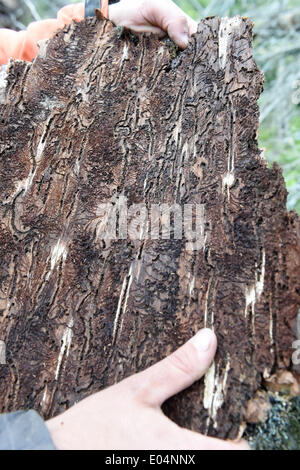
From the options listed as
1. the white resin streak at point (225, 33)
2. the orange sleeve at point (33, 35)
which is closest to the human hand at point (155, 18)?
the white resin streak at point (225, 33)

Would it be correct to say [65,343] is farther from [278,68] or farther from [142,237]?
[278,68]

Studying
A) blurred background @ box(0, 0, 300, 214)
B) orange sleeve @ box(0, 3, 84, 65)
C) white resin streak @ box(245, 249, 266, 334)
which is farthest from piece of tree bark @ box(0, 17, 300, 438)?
blurred background @ box(0, 0, 300, 214)

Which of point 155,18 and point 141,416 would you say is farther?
Answer: point 155,18

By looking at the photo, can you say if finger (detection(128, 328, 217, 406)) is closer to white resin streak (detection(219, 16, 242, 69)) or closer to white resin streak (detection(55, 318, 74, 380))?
white resin streak (detection(55, 318, 74, 380))

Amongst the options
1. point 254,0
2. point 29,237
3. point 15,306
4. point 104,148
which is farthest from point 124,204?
point 254,0

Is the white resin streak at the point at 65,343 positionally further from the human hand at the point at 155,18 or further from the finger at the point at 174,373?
the human hand at the point at 155,18

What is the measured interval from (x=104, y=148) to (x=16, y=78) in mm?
488

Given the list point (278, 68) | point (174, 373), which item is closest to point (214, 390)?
point (174, 373)

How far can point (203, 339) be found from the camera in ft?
3.71

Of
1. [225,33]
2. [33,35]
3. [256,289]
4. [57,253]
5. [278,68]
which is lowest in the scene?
[256,289]

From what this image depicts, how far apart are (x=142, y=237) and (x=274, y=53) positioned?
7.95 feet

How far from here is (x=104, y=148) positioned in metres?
1.49

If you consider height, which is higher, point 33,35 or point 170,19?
point 33,35

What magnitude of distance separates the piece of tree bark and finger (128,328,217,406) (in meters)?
0.06
